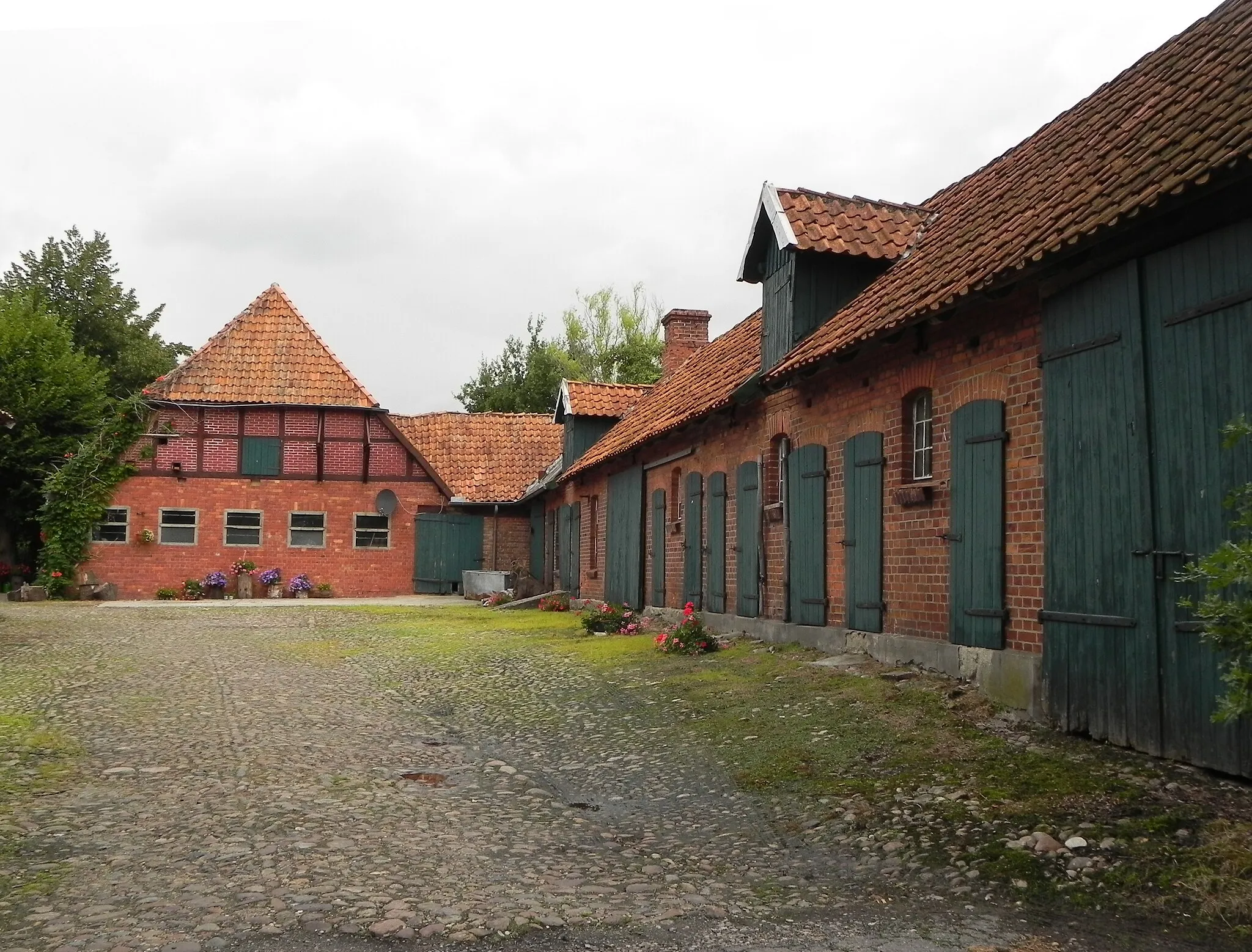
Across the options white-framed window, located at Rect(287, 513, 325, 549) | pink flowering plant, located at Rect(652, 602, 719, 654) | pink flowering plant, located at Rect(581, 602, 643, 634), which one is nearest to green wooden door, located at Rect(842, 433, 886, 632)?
pink flowering plant, located at Rect(652, 602, 719, 654)

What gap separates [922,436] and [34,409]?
922 inches

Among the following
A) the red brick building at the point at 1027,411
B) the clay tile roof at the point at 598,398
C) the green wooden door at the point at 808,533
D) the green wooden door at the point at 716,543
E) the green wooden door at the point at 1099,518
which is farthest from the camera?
the clay tile roof at the point at 598,398

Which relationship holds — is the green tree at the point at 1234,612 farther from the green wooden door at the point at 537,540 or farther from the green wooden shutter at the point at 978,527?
the green wooden door at the point at 537,540

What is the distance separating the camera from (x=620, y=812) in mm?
6375

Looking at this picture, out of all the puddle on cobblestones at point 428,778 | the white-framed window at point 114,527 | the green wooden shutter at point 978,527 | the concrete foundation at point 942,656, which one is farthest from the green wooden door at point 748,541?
the white-framed window at point 114,527

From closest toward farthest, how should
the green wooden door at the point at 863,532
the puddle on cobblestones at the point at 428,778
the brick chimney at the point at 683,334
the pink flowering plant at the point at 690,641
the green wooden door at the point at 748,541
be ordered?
the puddle on cobblestones at the point at 428,778, the green wooden door at the point at 863,532, the pink flowering plant at the point at 690,641, the green wooden door at the point at 748,541, the brick chimney at the point at 683,334

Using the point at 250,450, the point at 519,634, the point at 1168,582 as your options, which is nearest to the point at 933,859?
the point at 1168,582

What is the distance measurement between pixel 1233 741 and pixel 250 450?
86.3 ft

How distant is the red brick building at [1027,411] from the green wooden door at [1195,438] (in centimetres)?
2

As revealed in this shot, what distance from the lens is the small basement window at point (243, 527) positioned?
92.8 feet

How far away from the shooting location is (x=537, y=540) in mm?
31297

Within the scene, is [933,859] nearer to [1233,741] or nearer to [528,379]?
[1233,741]

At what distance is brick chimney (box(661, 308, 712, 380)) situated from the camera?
24.7 m

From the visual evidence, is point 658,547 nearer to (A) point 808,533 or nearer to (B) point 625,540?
(B) point 625,540
